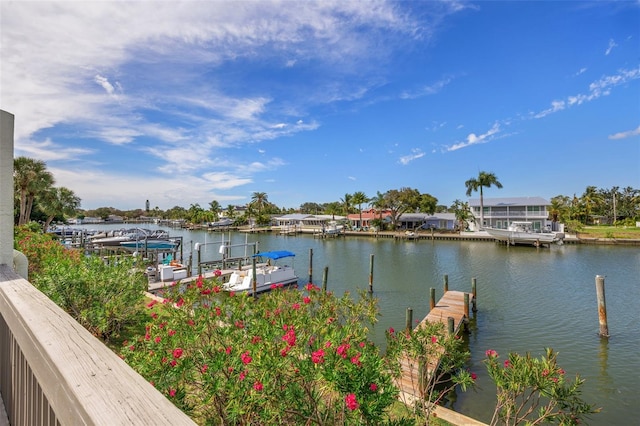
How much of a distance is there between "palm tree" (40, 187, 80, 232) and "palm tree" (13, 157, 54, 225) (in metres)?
4.33

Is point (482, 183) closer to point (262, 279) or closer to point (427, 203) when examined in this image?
point (427, 203)

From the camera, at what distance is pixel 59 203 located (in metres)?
36.0

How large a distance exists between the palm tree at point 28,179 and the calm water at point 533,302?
77.8 ft

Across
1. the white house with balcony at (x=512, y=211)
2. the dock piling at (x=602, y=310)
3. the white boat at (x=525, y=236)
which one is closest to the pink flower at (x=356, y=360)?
the dock piling at (x=602, y=310)

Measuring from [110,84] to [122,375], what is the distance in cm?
1190

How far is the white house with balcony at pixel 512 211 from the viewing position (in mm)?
53938

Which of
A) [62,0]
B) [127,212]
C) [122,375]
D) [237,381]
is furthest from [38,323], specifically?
[127,212]

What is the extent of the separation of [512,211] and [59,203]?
65633mm

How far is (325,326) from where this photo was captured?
356 centimetres

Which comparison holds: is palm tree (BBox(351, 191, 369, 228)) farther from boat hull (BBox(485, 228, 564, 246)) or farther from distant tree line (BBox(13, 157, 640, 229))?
boat hull (BBox(485, 228, 564, 246))

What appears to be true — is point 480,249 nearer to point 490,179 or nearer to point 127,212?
point 490,179

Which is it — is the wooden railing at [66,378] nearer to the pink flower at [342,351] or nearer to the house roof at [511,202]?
the pink flower at [342,351]

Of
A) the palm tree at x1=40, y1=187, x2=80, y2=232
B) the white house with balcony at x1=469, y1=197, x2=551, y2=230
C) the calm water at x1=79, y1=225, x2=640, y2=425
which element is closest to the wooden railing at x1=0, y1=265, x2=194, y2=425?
the calm water at x1=79, y1=225, x2=640, y2=425

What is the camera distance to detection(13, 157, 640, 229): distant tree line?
93.6ft
